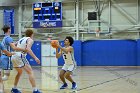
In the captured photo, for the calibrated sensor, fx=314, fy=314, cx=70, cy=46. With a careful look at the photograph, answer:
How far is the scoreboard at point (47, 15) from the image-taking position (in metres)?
26.2

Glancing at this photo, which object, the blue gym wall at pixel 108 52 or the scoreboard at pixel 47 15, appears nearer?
the blue gym wall at pixel 108 52

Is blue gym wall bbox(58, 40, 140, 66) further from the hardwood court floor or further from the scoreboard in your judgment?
the hardwood court floor

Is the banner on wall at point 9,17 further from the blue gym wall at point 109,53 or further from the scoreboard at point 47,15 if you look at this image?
the blue gym wall at point 109,53

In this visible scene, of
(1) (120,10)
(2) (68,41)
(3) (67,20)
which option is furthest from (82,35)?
(2) (68,41)

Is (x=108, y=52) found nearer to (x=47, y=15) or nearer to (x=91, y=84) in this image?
(x=47, y=15)

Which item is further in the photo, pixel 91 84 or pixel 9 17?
pixel 9 17

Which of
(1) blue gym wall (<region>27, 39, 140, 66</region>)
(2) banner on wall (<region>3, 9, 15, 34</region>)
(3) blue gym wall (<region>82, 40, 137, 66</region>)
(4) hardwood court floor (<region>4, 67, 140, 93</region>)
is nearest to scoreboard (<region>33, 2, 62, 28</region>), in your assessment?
(2) banner on wall (<region>3, 9, 15, 34</region>)

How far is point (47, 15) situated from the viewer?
2645cm

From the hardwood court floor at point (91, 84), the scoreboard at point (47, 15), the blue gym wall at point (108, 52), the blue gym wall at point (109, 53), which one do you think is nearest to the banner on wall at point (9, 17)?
the scoreboard at point (47, 15)

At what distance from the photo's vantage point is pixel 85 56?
84.6 feet

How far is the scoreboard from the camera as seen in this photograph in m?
26.2

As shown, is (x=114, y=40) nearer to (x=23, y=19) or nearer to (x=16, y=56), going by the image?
(x=23, y=19)

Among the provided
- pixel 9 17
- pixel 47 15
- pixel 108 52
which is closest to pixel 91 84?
pixel 108 52

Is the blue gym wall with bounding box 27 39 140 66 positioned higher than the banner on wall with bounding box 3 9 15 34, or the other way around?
the banner on wall with bounding box 3 9 15 34
